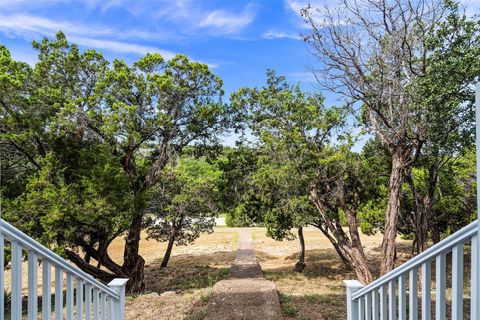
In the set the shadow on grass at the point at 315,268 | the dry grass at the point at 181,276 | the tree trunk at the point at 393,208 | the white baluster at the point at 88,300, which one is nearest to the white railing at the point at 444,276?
the white baluster at the point at 88,300

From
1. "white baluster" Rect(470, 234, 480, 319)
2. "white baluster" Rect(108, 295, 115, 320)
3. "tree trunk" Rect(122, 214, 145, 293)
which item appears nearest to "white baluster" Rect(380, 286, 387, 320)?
"white baluster" Rect(470, 234, 480, 319)

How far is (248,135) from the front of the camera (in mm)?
9617

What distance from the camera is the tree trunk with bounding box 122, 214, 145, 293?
8852mm

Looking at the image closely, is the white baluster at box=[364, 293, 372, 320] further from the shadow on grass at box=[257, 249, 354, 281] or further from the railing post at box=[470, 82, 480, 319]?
the shadow on grass at box=[257, 249, 354, 281]

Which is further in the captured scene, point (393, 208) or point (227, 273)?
point (227, 273)

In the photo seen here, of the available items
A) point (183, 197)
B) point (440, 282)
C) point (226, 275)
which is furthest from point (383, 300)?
point (226, 275)

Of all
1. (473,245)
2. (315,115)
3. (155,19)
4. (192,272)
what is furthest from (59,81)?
(473,245)

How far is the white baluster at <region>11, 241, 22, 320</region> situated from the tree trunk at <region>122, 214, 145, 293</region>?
7.54 meters

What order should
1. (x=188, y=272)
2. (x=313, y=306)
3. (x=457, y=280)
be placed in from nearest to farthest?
1. (x=457, y=280)
2. (x=313, y=306)
3. (x=188, y=272)

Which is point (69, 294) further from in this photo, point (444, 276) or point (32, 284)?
point (444, 276)

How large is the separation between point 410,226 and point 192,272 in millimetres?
7614

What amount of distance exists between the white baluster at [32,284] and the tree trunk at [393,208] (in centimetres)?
652

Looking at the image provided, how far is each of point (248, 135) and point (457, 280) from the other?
27.3 ft

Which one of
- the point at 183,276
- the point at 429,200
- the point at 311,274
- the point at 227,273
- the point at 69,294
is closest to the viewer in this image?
the point at 69,294
